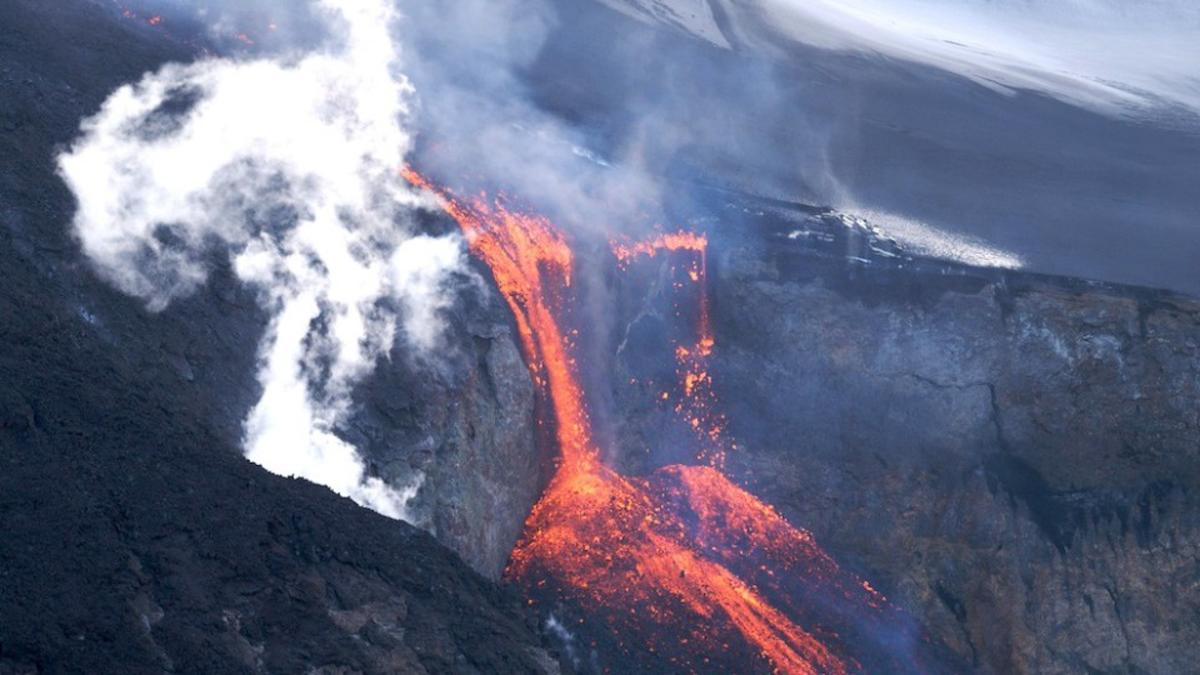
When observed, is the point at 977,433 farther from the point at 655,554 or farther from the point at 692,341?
the point at 655,554

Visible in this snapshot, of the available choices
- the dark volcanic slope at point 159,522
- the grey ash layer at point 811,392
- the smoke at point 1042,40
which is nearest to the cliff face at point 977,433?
the grey ash layer at point 811,392

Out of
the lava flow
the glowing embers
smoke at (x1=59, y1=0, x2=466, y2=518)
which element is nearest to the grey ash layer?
the glowing embers

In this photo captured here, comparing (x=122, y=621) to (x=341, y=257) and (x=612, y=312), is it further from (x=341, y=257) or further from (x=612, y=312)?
(x=612, y=312)

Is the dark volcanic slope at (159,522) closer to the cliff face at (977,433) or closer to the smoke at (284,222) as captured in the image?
the smoke at (284,222)

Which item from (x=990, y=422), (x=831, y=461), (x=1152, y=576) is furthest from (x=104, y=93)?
(x=1152, y=576)

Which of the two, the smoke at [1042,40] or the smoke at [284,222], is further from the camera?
the smoke at [1042,40]

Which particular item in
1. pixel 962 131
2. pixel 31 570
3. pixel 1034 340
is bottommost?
pixel 31 570

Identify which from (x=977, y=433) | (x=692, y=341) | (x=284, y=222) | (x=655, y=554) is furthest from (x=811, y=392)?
(x=284, y=222)
